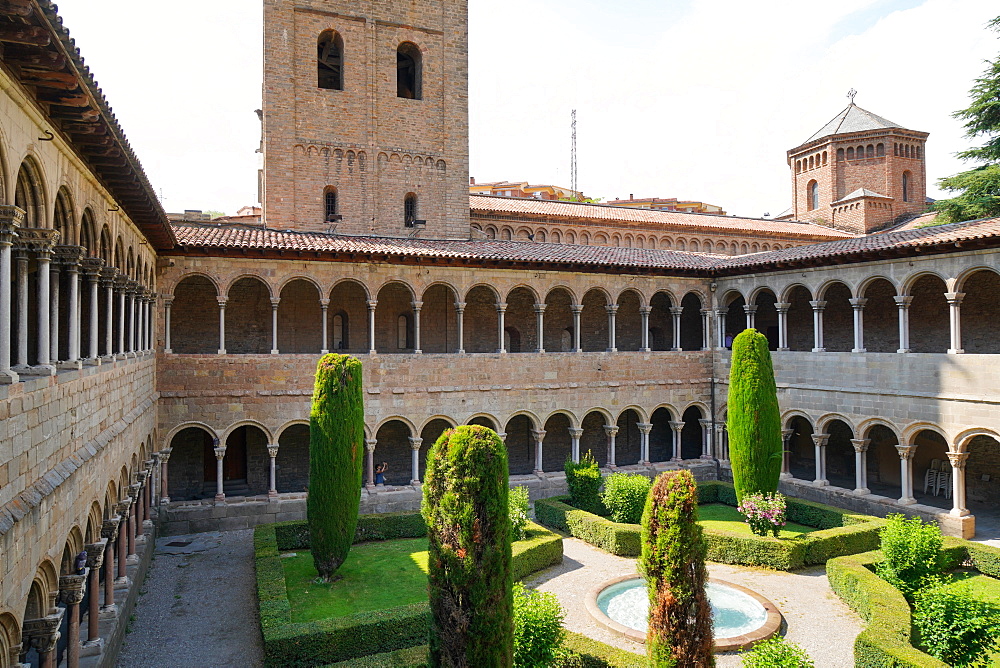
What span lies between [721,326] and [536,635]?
15.2 metres

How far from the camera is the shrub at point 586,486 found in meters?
16.0

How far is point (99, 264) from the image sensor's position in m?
8.55

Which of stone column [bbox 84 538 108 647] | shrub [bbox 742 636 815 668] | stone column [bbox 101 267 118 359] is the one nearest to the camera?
shrub [bbox 742 636 815 668]

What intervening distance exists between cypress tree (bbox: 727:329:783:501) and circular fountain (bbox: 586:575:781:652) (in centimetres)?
339

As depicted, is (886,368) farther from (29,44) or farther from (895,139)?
(895,139)

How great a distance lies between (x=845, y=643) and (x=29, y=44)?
11895 millimetres

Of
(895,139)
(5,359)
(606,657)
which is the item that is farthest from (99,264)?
(895,139)

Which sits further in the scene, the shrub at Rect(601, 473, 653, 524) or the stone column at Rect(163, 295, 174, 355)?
the stone column at Rect(163, 295, 174, 355)

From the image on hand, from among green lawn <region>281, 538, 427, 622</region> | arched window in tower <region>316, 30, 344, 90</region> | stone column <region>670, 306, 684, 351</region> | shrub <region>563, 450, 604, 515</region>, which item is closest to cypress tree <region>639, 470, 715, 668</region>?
green lawn <region>281, 538, 427, 622</region>

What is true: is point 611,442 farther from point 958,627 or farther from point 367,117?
point 367,117

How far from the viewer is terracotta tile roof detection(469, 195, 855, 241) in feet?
83.4

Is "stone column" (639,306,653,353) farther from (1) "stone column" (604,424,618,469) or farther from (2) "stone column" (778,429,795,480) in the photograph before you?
(2) "stone column" (778,429,795,480)

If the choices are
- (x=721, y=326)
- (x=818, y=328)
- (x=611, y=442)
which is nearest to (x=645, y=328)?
(x=721, y=326)

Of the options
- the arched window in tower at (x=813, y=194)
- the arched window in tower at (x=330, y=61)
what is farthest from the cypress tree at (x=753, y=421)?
the arched window in tower at (x=813, y=194)
